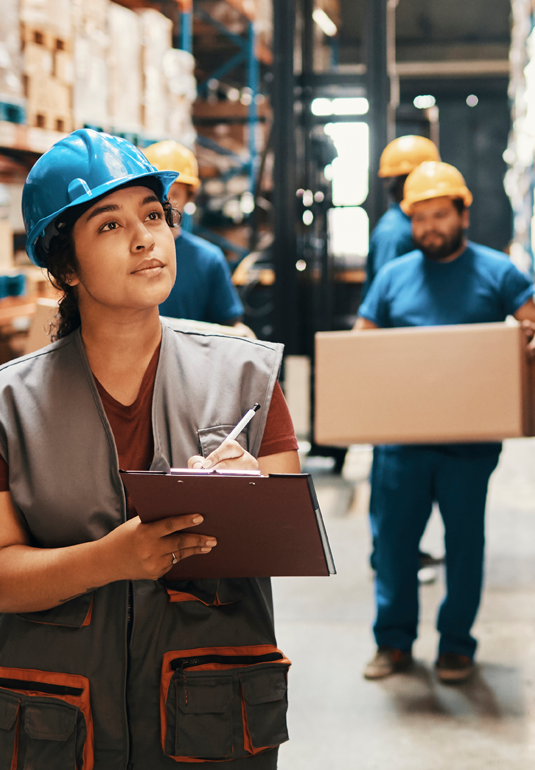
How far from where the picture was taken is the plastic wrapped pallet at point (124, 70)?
4.59 m

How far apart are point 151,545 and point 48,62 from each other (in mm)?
3338

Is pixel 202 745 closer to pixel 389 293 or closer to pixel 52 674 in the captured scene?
pixel 52 674

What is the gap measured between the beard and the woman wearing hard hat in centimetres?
212

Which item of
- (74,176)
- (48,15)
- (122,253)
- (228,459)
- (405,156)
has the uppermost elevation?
(48,15)

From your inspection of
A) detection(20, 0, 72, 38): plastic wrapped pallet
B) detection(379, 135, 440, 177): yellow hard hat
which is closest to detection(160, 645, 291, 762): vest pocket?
detection(20, 0, 72, 38): plastic wrapped pallet

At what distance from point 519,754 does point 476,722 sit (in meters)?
0.23

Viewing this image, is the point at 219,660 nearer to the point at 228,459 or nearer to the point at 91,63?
the point at 228,459

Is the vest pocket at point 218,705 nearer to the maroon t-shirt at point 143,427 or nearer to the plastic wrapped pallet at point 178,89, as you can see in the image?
the maroon t-shirt at point 143,427

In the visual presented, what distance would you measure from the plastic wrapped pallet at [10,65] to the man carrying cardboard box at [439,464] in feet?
5.82

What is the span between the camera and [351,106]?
611cm

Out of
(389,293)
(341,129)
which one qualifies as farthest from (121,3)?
(389,293)

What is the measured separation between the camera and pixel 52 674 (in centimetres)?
129

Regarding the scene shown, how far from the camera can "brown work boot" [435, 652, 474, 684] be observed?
133 inches

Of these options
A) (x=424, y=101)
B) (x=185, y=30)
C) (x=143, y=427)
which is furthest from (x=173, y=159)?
(x=424, y=101)
